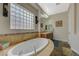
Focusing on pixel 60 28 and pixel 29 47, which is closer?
pixel 29 47

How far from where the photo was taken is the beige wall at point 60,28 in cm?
147

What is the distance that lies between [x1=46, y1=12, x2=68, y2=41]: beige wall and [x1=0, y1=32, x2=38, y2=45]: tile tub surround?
0.28m

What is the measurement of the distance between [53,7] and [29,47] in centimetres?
66

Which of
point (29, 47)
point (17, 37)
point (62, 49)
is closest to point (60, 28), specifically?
point (62, 49)

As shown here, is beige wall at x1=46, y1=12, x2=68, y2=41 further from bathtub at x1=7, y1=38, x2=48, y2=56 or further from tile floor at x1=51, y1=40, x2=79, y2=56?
bathtub at x1=7, y1=38, x2=48, y2=56

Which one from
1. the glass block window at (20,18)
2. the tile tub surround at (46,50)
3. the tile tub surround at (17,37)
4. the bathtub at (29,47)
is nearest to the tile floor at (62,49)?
the tile tub surround at (46,50)

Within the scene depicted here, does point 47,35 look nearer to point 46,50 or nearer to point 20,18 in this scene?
point 46,50

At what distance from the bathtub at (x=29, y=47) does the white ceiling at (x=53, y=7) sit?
0.43 metres

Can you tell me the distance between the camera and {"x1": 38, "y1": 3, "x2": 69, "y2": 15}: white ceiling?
1433 mm

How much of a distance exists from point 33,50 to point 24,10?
1.90 feet

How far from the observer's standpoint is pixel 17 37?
1.45 m

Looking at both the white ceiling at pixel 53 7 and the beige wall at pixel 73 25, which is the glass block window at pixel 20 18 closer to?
the white ceiling at pixel 53 7

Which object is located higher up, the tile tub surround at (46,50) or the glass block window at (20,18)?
the glass block window at (20,18)

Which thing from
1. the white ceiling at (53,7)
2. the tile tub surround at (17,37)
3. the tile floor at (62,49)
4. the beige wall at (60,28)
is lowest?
the tile floor at (62,49)
